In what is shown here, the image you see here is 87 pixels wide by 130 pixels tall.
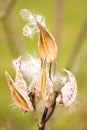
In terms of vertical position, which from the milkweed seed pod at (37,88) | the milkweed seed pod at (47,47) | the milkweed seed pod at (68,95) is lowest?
the milkweed seed pod at (68,95)

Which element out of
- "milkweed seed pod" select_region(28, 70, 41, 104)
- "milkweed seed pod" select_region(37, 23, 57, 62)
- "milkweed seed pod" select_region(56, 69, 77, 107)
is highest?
"milkweed seed pod" select_region(37, 23, 57, 62)

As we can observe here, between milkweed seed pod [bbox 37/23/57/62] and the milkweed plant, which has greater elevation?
milkweed seed pod [bbox 37/23/57/62]

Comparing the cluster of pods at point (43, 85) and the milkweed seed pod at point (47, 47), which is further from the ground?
the milkweed seed pod at point (47, 47)

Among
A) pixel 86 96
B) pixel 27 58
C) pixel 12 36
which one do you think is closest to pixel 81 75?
pixel 12 36

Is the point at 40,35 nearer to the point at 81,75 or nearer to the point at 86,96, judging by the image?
the point at 86,96

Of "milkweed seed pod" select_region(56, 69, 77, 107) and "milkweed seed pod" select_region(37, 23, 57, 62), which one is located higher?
"milkweed seed pod" select_region(37, 23, 57, 62)
